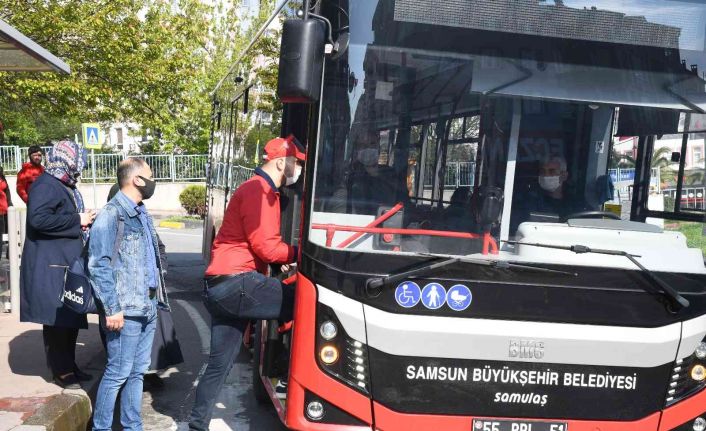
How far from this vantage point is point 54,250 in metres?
5.88

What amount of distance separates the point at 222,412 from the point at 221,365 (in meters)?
1.30

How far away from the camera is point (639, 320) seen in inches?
163

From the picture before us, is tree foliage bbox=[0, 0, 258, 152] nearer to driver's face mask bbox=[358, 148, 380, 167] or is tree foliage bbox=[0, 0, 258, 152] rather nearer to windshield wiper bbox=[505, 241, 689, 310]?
driver's face mask bbox=[358, 148, 380, 167]

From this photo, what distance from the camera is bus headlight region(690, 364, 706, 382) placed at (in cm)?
427

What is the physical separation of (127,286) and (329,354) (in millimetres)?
1371

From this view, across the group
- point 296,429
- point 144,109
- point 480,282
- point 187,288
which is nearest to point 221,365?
point 296,429

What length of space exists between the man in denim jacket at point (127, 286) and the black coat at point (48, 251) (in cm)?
107

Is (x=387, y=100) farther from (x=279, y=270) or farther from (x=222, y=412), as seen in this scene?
(x=222, y=412)

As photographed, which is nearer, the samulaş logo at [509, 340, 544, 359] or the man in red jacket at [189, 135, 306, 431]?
the samulaş logo at [509, 340, 544, 359]

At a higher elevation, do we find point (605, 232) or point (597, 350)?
point (605, 232)

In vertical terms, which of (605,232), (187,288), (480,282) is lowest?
(187,288)

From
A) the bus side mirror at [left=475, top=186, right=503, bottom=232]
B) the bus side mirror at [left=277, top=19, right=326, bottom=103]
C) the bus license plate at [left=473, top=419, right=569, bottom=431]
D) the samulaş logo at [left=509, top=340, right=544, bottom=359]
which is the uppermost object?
the bus side mirror at [left=277, top=19, right=326, bottom=103]

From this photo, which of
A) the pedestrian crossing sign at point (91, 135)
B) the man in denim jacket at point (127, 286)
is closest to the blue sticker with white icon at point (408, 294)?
the man in denim jacket at point (127, 286)

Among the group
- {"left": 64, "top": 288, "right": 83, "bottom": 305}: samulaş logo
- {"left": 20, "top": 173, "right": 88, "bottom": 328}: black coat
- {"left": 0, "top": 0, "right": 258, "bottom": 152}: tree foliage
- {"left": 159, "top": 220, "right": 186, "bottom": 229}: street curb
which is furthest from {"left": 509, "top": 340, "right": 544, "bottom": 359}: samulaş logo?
{"left": 159, "top": 220, "right": 186, "bottom": 229}: street curb
